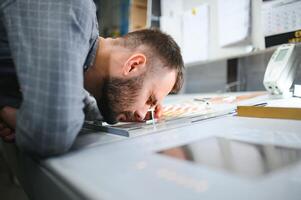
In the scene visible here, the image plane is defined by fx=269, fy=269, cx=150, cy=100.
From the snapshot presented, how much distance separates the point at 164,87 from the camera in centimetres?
84

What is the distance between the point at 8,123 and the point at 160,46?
1.64ft

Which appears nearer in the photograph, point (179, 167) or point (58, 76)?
point (179, 167)

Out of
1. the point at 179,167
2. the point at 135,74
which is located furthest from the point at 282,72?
the point at 179,167

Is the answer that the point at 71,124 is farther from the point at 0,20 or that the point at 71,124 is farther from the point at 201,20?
the point at 201,20

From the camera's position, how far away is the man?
0.50 meters

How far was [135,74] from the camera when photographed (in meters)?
0.79

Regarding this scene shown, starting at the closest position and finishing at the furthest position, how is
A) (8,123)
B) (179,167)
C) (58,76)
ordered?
(179,167), (58,76), (8,123)

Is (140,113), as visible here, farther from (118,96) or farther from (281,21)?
(281,21)

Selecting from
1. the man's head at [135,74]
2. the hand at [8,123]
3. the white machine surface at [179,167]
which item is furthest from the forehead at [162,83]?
the hand at [8,123]

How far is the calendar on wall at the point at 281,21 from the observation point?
1270 mm

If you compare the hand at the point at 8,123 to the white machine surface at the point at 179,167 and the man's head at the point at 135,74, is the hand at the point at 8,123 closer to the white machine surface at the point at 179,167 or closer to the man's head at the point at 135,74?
the white machine surface at the point at 179,167

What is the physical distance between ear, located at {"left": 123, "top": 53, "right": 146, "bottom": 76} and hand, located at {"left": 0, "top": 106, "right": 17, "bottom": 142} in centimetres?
31

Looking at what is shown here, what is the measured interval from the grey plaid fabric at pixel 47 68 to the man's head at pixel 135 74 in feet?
0.68

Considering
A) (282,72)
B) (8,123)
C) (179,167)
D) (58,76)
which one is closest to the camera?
(179,167)
